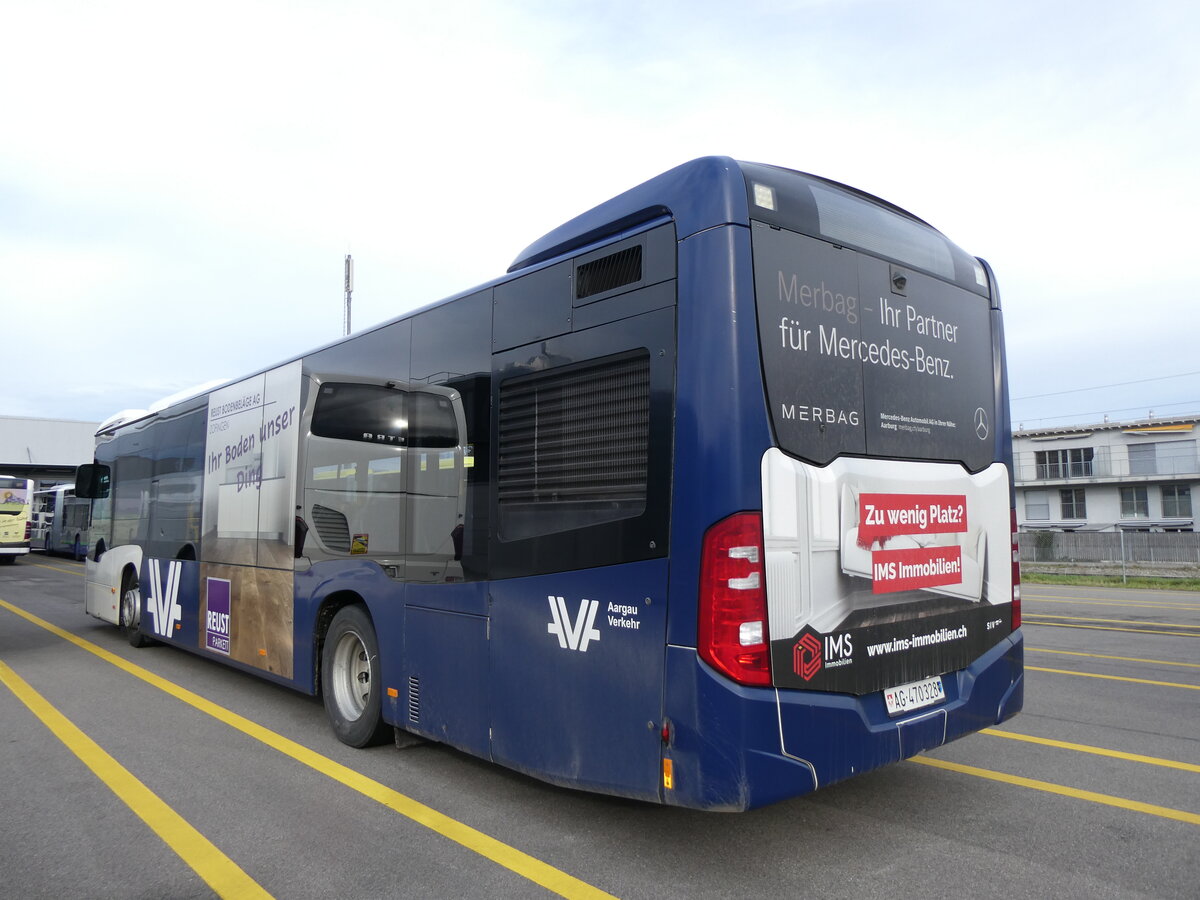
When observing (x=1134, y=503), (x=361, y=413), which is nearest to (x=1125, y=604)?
(x=361, y=413)

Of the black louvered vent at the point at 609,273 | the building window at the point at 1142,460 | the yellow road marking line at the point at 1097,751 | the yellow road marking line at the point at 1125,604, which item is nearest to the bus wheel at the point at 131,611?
the black louvered vent at the point at 609,273

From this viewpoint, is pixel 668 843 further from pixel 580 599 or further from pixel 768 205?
pixel 768 205

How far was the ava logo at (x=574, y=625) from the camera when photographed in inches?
153

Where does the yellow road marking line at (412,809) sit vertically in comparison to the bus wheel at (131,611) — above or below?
below

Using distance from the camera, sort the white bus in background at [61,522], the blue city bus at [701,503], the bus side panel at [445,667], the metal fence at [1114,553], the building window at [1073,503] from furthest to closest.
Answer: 1. the building window at [1073,503]
2. the white bus in background at [61,522]
3. the metal fence at [1114,553]
4. the bus side panel at [445,667]
5. the blue city bus at [701,503]

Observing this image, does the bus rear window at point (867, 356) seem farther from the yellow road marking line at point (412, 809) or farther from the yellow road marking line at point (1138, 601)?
the yellow road marking line at point (1138, 601)

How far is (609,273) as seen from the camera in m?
4.04

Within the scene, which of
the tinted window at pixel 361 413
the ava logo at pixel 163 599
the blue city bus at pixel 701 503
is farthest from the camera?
the ava logo at pixel 163 599

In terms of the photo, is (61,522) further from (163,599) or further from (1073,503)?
(1073,503)

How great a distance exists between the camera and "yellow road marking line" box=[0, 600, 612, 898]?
3627 millimetres

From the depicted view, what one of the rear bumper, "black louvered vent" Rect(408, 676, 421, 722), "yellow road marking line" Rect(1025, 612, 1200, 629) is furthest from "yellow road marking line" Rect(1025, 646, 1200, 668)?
"black louvered vent" Rect(408, 676, 421, 722)

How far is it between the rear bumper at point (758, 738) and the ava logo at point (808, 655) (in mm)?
93

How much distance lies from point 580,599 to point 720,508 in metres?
0.94

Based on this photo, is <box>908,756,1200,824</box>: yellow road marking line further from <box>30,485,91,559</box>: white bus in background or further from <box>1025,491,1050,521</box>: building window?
<box>1025,491,1050,521</box>: building window
